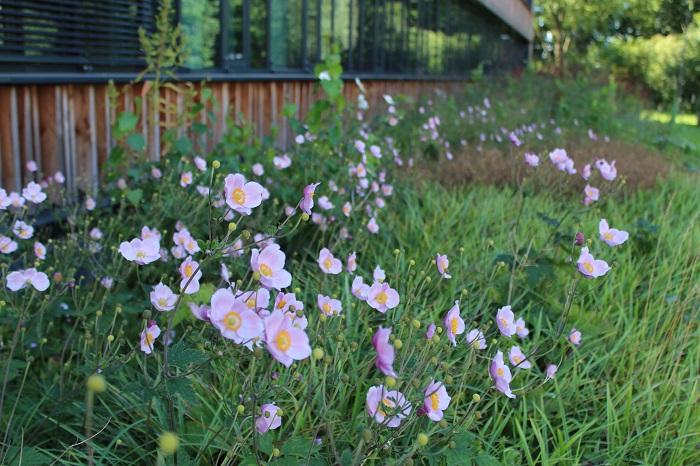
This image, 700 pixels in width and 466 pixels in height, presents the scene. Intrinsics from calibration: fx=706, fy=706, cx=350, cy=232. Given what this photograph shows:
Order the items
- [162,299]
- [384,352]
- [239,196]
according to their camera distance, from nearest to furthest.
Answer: [384,352] < [239,196] < [162,299]

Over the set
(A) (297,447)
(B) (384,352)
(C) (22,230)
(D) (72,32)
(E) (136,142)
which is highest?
(D) (72,32)

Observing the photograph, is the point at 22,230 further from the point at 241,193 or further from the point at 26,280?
the point at 241,193

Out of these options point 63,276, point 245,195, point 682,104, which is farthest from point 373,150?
point 682,104

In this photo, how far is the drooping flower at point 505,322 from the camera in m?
1.75

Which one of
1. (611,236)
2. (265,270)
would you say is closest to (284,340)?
(265,270)

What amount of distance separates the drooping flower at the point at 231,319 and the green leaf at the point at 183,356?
0.98ft

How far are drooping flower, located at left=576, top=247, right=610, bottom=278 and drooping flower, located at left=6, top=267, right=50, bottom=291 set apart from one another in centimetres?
152

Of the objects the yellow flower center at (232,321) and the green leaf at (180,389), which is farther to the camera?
the green leaf at (180,389)

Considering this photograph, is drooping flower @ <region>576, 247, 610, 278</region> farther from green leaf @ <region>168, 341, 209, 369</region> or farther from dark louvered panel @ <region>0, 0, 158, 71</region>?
dark louvered panel @ <region>0, 0, 158, 71</region>

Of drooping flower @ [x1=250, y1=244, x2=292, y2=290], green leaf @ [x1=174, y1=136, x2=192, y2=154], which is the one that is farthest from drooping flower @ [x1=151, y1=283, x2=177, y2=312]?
green leaf @ [x1=174, y1=136, x2=192, y2=154]

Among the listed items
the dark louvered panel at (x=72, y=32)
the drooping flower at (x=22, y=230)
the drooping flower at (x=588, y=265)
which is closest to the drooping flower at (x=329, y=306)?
the drooping flower at (x=588, y=265)

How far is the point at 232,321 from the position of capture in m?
1.19

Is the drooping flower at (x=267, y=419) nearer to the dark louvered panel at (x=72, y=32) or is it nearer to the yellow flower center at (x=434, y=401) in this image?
the yellow flower center at (x=434, y=401)

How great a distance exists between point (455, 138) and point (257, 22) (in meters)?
2.23
